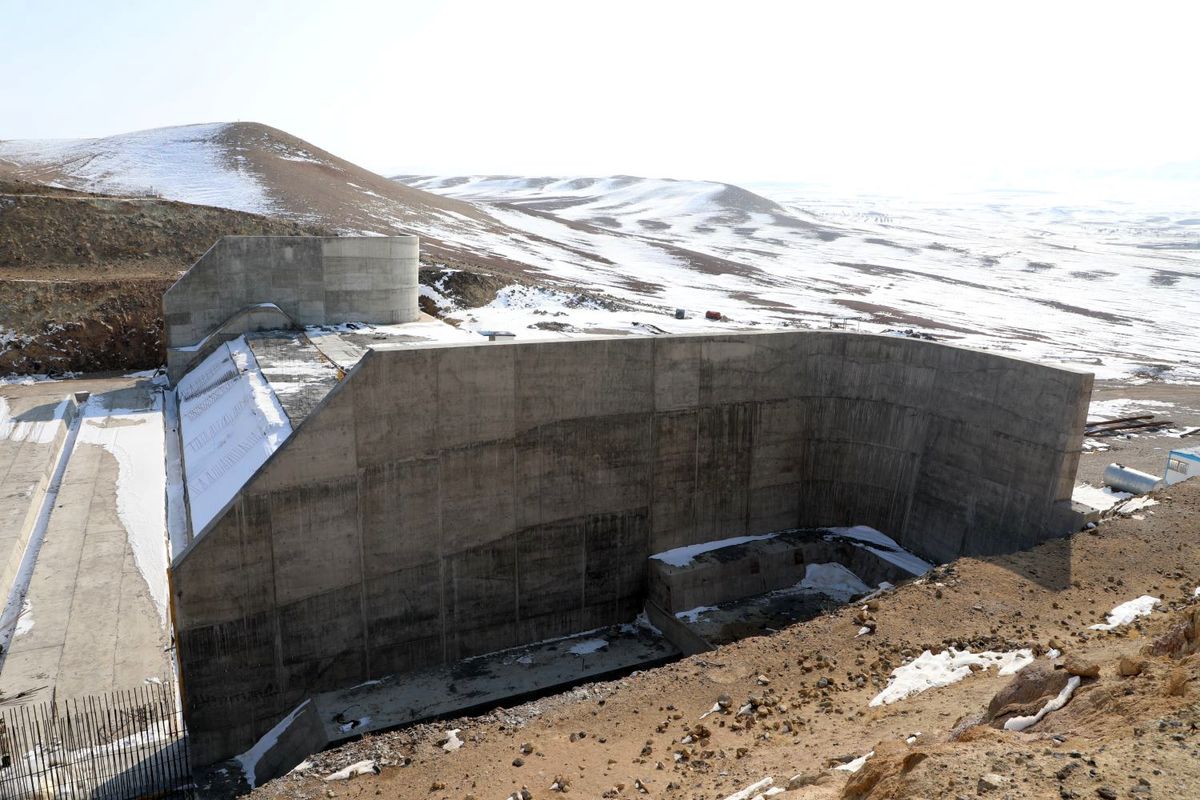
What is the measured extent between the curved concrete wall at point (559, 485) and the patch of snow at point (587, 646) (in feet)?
2.03

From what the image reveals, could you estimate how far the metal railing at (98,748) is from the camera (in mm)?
11359

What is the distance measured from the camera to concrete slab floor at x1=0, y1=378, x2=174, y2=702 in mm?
13148

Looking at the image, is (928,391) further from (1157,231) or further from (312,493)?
(1157,231)

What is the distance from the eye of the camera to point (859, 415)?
18.8m

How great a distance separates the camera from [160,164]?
59844mm

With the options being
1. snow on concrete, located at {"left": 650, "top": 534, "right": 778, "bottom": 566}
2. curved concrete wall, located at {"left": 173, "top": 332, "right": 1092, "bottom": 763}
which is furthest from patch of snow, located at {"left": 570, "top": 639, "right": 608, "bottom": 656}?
snow on concrete, located at {"left": 650, "top": 534, "right": 778, "bottom": 566}

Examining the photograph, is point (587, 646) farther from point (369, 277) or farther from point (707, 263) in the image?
point (707, 263)

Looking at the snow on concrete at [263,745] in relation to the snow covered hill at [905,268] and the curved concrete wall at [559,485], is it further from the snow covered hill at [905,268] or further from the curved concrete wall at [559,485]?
the snow covered hill at [905,268]

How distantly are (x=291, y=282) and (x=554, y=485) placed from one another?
14454 millimetres

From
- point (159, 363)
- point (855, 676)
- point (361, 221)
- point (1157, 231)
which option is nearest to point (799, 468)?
point (855, 676)

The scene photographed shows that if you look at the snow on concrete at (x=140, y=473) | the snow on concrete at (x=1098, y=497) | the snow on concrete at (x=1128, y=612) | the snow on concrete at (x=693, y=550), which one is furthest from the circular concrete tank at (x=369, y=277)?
the snow on concrete at (x=1128, y=612)

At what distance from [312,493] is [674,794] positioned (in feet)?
26.5

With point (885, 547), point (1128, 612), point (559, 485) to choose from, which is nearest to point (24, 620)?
point (559, 485)

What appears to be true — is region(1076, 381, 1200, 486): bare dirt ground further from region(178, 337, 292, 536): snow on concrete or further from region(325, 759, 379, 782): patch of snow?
region(178, 337, 292, 536): snow on concrete
